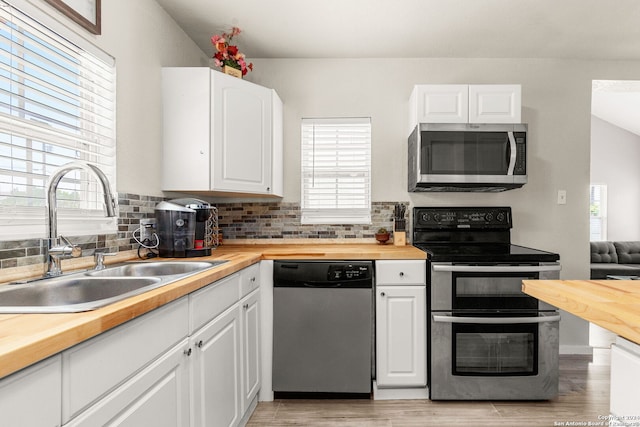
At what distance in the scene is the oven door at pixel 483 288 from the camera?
2234 millimetres

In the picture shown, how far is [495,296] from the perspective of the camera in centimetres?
224

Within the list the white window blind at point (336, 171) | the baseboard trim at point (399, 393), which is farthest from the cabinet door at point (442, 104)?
the baseboard trim at point (399, 393)

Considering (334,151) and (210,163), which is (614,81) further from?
(210,163)

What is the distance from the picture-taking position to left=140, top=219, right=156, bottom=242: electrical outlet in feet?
6.82

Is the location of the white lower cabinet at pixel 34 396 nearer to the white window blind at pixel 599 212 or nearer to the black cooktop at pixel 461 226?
the black cooktop at pixel 461 226

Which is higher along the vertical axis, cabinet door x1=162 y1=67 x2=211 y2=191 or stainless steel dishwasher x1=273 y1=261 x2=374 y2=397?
cabinet door x1=162 y1=67 x2=211 y2=191

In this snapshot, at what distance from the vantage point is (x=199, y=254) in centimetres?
213

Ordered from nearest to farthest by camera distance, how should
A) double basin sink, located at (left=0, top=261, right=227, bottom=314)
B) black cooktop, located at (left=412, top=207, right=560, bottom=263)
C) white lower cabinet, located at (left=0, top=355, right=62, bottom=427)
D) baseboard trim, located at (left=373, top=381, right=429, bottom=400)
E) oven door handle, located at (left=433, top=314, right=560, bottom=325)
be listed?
white lower cabinet, located at (left=0, top=355, right=62, bottom=427)
double basin sink, located at (left=0, top=261, right=227, bottom=314)
oven door handle, located at (left=433, top=314, right=560, bottom=325)
baseboard trim, located at (left=373, top=381, right=429, bottom=400)
black cooktop, located at (left=412, top=207, right=560, bottom=263)

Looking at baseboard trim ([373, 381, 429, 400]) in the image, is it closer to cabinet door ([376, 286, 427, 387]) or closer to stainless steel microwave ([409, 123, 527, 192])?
cabinet door ([376, 286, 427, 387])

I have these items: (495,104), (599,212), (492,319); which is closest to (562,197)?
(495,104)

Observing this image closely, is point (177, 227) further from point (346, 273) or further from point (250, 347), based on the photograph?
point (346, 273)

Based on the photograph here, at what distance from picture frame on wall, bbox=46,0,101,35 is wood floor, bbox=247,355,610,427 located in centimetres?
211

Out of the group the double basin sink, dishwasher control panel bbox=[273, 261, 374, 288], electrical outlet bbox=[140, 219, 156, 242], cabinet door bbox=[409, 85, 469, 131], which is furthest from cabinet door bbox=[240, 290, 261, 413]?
cabinet door bbox=[409, 85, 469, 131]

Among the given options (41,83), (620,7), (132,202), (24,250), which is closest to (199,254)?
(132,202)
